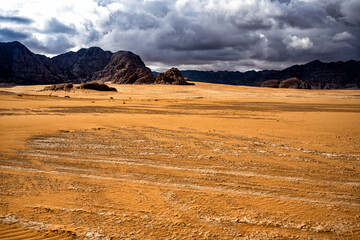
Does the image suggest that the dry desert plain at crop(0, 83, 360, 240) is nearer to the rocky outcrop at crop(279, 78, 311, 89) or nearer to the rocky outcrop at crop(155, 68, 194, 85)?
the rocky outcrop at crop(155, 68, 194, 85)

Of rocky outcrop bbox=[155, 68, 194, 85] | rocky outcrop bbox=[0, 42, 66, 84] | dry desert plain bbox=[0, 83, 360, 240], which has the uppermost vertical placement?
rocky outcrop bbox=[0, 42, 66, 84]

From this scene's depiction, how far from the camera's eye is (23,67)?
545ft

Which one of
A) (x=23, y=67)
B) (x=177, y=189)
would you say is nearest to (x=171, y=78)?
(x=177, y=189)

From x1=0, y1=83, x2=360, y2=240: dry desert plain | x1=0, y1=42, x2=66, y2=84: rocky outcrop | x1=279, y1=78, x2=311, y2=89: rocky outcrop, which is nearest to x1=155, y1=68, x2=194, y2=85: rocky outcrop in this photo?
x1=279, y1=78, x2=311, y2=89: rocky outcrop

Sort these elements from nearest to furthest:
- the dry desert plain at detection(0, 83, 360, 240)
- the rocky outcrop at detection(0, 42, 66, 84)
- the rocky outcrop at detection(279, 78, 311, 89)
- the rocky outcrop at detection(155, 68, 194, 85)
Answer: the dry desert plain at detection(0, 83, 360, 240)
the rocky outcrop at detection(155, 68, 194, 85)
the rocky outcrop at detection(279, 78, 311, 89)
the rocky outcrop at detection(0, 42, 66, 84)

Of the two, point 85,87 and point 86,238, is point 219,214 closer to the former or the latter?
point 86,238

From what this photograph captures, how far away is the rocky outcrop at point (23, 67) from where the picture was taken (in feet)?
520

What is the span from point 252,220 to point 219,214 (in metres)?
0.64

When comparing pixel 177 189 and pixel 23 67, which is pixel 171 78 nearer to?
pixel 177 189

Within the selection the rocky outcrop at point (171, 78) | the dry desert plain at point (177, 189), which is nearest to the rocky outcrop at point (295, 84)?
the rocky outcrop at point (171, 78)

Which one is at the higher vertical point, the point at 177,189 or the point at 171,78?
the point at 171,78

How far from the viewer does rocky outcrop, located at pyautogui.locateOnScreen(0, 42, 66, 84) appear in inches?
6240

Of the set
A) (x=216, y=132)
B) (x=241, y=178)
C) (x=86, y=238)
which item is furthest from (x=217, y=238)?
(x=216, y=132)

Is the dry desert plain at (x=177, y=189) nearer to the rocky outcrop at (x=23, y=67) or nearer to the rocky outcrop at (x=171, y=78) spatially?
the rocky outcrop at (x=171, y=78)
